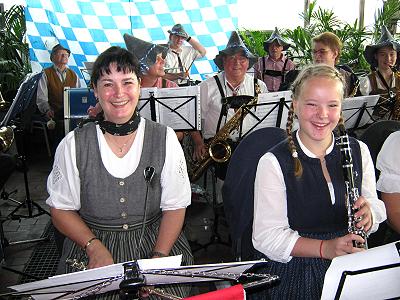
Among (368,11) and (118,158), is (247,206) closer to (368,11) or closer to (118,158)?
(118,158)

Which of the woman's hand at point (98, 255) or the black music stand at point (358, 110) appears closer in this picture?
the woman's hand at point (98, 255)

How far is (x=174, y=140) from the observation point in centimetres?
187

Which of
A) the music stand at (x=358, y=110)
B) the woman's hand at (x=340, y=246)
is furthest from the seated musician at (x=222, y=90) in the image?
the woman's hand at (x=340, y=246)

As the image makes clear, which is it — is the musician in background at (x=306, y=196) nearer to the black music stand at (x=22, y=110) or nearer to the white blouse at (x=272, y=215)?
the white blouse at (x=272, y=215)

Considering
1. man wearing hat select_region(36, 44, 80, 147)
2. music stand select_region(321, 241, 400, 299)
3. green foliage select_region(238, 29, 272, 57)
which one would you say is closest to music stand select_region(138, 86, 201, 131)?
music stand select_region(321, 241, 400, 299)

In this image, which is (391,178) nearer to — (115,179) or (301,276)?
(301,276)

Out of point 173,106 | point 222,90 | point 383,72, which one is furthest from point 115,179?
point 383,72

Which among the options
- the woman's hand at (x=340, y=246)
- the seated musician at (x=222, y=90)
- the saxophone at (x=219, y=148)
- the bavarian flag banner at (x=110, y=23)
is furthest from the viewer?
the bavarian flag banner at (x=110, y=23)

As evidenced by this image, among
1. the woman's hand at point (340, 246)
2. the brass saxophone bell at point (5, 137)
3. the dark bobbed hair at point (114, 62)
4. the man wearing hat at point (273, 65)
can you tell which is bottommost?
the woman's hand at point (340, 246)

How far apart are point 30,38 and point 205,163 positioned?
3331 millimetres

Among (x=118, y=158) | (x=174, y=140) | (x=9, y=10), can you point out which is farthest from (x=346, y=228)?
(x=9, y=10)

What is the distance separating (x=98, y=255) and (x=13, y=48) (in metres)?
5.75

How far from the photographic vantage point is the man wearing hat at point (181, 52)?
5600 mm

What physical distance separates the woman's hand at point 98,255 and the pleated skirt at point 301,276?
0.58m
